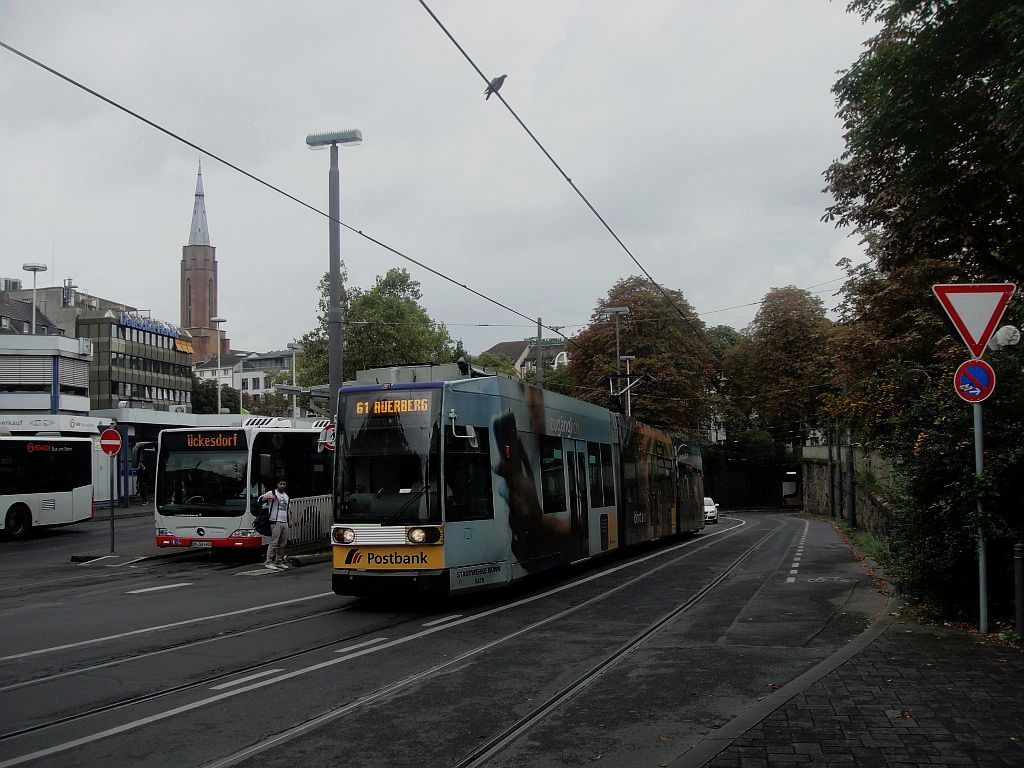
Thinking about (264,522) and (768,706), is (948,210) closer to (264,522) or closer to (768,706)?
(768,706)

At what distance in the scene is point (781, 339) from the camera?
63.6m

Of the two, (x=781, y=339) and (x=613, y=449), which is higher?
(x=781, y=339)

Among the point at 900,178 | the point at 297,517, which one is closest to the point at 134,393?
the point at 297,517

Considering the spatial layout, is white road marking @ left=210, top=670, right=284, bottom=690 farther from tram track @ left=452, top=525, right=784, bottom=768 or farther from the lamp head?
the lamp head

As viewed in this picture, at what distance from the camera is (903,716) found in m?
6.18

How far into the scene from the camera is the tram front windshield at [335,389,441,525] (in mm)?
11891

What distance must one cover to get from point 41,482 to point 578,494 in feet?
60.7

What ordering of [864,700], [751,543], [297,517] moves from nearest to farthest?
1. [864,700]
2. [297,517]
3. [751,543]

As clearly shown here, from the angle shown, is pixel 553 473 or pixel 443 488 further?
pixel 553 473

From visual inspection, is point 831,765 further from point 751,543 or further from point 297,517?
point 751,543

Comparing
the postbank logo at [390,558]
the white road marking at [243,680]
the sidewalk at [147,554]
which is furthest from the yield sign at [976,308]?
the sidewalk at [147,554]

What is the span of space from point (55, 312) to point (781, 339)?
64.7m

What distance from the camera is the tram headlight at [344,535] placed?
12039 millimetres

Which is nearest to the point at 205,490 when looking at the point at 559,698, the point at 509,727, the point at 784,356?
the point at 559,698
